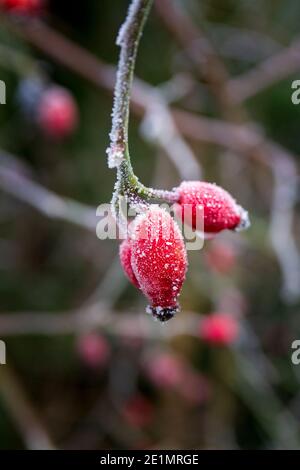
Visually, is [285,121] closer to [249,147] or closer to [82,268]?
[249,147]

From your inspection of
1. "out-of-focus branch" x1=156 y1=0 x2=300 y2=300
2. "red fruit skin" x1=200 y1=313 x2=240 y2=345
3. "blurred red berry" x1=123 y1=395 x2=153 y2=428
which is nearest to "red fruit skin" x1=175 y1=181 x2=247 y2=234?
"out-of-focus branch" x1=156 y1=0 x2=300 y2=300

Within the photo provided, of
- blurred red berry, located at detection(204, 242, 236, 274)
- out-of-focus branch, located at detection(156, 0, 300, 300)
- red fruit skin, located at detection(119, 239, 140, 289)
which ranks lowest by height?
red fruit skin, located at detection(119, 239, 140, 289)

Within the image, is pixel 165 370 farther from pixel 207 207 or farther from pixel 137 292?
pixel 207 207

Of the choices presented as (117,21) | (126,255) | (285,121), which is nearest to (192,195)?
(126,255)

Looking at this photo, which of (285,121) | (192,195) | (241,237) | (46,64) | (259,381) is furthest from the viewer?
(285,121)

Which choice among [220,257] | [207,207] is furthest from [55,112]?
[207,207]

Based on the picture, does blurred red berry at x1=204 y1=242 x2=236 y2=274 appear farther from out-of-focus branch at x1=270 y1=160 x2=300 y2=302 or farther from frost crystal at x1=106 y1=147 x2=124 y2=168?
frost crystal at x1=106 y1=147 x2=124 y2=168
